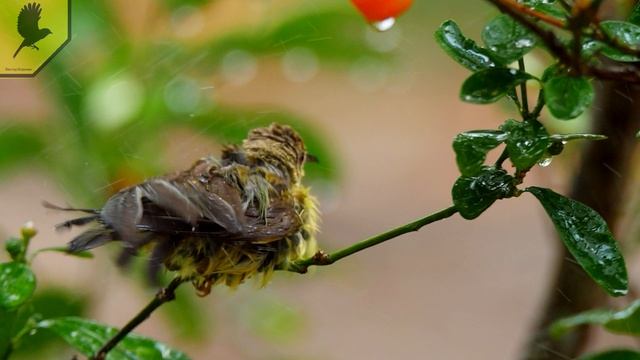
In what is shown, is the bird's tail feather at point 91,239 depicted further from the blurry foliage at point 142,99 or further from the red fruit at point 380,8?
the blurry foliage at point 142,99

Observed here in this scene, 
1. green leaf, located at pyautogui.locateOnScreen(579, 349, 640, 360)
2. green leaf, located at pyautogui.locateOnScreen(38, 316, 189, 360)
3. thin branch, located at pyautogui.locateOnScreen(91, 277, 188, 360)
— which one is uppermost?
thin branch, located at pyautogui.locateOnScreen(91, 277, 188, 360)

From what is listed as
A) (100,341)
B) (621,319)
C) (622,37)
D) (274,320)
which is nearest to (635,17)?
(622,37)

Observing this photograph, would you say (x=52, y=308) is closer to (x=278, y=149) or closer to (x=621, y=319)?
(x=278, y=149)

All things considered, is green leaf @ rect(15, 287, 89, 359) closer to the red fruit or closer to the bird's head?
the bird's head

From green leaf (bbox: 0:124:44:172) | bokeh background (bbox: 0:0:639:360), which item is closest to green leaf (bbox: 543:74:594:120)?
bokeh background (bbox: 0:0:639:360)

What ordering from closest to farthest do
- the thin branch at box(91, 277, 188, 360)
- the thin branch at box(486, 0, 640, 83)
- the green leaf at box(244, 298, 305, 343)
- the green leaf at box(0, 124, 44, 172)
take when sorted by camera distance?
the thin branch at box(486, 0, 640, 83) → the thin branch at box(91, 277, 188, 360) → the green leaf at box(0, 124, 44, 172) → the green leaf at box(244, 298, 305, 343)

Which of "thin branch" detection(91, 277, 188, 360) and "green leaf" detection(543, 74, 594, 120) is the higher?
"green leaf" detection(543, 74, 594, 120)

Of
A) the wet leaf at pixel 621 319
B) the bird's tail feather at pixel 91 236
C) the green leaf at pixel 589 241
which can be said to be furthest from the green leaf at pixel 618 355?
the bird's tail feather at pixel 91 236

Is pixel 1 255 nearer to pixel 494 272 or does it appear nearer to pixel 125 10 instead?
pixel 125 10
